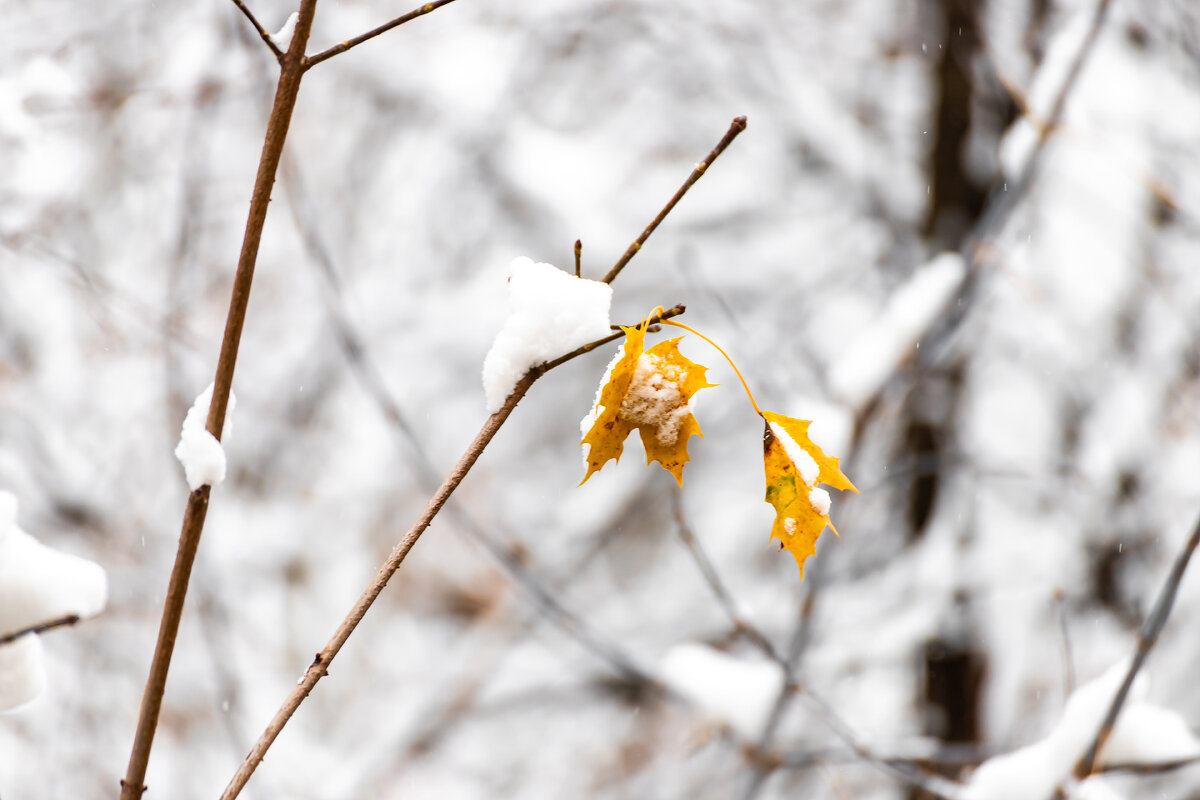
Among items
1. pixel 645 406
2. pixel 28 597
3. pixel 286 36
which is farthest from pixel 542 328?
pixel 28 597

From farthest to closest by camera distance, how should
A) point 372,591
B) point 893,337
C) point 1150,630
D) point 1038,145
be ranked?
point 893,337 → point 1038,145 → point 1150,630 → point 372,591

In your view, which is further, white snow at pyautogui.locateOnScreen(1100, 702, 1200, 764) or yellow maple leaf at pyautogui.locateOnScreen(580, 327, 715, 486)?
white snow at pyautogui.locateOnScreen(1100, 702, 1200, 764)

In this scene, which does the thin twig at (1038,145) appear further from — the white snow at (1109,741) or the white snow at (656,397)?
the white snow at (656,397)

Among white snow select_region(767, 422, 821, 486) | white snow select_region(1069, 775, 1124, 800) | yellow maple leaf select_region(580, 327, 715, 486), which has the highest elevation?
yellow maple leaf select_region(580, 327, 715, 486)

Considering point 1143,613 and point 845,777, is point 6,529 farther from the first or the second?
point 845,777

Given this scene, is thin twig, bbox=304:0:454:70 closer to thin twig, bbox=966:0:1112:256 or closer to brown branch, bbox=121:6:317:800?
brown branch, bbox=121:6:317:800

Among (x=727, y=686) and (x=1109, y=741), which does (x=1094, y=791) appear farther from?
(x=727, y=686)

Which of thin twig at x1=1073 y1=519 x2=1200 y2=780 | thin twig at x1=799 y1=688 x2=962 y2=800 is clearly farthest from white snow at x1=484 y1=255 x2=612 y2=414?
thin twig at x1=799 y1=688 x2=962 y2=800
